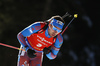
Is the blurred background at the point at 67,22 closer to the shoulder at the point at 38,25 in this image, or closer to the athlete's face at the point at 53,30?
the shoulder at the point at 38,25

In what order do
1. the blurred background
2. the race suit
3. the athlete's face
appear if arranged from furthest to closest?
the blurred background → the race suit → the athlete's face

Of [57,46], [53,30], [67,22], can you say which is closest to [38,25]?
[53,30]

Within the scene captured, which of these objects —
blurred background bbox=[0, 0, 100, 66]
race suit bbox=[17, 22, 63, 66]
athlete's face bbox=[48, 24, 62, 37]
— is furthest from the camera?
blurred background bbox=[0, 0, 100, 66]

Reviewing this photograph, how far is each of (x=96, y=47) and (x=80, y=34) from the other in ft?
2.26

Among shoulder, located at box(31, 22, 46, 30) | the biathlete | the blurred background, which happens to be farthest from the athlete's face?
the blurred background

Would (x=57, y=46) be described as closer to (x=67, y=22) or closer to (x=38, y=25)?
(x=38, y=25)

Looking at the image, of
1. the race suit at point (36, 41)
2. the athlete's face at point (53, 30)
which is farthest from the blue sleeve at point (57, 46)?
the athlete's face at point (53, 30)

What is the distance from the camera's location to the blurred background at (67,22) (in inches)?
104

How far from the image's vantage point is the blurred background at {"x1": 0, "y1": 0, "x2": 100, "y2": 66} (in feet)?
8.70

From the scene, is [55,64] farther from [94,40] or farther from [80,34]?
[94,40]

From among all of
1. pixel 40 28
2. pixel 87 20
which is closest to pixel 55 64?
pixel 87 20

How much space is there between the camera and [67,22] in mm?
3328

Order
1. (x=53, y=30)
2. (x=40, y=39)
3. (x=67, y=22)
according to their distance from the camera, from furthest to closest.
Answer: (x=67, y=22) < (x=40, y=39) < (x=53, y=30)

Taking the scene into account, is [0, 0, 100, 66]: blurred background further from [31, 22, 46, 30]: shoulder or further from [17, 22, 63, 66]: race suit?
[31, 22, 46, 30]: shoulder
